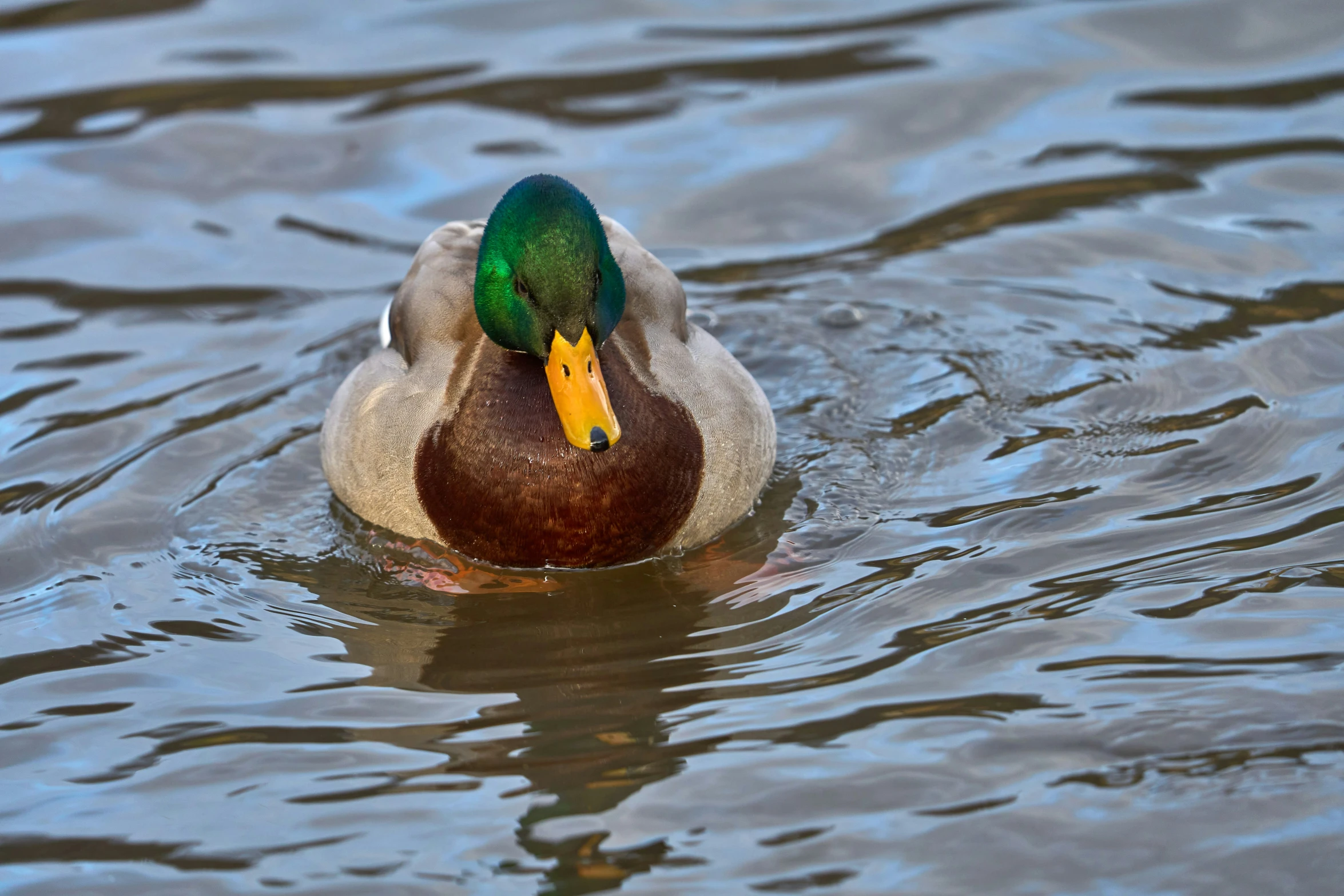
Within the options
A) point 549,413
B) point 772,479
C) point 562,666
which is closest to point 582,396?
point 549,413

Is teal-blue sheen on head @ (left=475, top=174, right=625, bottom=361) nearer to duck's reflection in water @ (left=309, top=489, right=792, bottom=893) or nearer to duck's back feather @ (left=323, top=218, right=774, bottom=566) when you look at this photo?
duck's back feather @ (left=323, top=218, right=774, bottom=566)

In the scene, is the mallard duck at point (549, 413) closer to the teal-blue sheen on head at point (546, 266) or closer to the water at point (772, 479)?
the teal-blue sheen on head at point (546, 266)

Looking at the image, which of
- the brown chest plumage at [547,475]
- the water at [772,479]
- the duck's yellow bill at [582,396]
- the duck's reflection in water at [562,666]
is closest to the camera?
the water at [772,479]

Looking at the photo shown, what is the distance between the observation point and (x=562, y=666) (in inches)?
164

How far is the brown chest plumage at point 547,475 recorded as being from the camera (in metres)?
4.52

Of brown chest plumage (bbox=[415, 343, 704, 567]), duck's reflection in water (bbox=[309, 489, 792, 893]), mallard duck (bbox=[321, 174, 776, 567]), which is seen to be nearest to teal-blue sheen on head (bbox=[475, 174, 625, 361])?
mallard duck (bbox=[321, 174, 776, 567])

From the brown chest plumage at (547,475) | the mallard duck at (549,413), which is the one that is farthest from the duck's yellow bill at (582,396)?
the brown chest plumage at (547,475)

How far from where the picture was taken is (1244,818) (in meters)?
3.25

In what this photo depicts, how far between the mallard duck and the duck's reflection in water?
0.38ft

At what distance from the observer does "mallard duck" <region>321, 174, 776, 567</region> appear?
4336mm

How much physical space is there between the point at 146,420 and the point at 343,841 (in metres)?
2.71

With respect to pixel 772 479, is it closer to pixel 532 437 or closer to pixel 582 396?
pixel 532 437

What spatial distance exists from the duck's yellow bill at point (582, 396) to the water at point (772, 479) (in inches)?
21.0

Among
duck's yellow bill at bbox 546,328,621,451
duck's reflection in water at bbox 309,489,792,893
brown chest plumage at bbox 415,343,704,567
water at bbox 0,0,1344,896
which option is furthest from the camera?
brown chest plumage at bbox 415,343,704,567
